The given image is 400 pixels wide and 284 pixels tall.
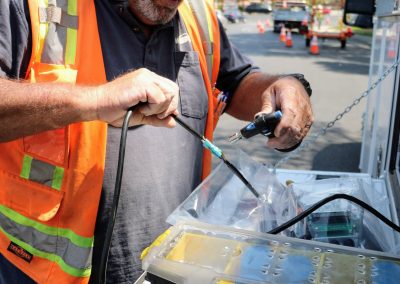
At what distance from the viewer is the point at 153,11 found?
5.42 ft

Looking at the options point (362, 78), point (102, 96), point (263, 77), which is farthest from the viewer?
point (362, 78)

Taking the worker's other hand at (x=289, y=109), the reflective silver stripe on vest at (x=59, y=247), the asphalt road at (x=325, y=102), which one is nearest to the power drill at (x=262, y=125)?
the worker's other hand at (x=289, y=109)

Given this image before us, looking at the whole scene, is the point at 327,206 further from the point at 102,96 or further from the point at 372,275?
the point at 102,96

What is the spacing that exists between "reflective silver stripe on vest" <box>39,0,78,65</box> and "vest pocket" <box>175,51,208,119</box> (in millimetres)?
445

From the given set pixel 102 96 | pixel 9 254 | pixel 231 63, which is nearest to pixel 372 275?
pixel 102 96

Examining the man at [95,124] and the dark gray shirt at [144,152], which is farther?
the dark gray shirt at [144,152]

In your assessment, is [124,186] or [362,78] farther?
[362,78]

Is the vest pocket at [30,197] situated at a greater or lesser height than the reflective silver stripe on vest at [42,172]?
lesser

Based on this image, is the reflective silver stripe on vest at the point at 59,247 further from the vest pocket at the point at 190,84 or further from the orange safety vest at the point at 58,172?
the vest pocket at the point at 190,84

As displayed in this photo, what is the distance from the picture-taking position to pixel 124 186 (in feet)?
5.37

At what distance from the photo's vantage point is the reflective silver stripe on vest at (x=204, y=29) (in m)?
1.91

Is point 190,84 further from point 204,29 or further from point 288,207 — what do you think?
point 288,207

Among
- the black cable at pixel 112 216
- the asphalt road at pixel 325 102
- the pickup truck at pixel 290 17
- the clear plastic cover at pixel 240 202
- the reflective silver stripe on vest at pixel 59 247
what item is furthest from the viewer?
the pickup truck at pixel 290 17

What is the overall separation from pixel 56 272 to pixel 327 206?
0.84 meters
